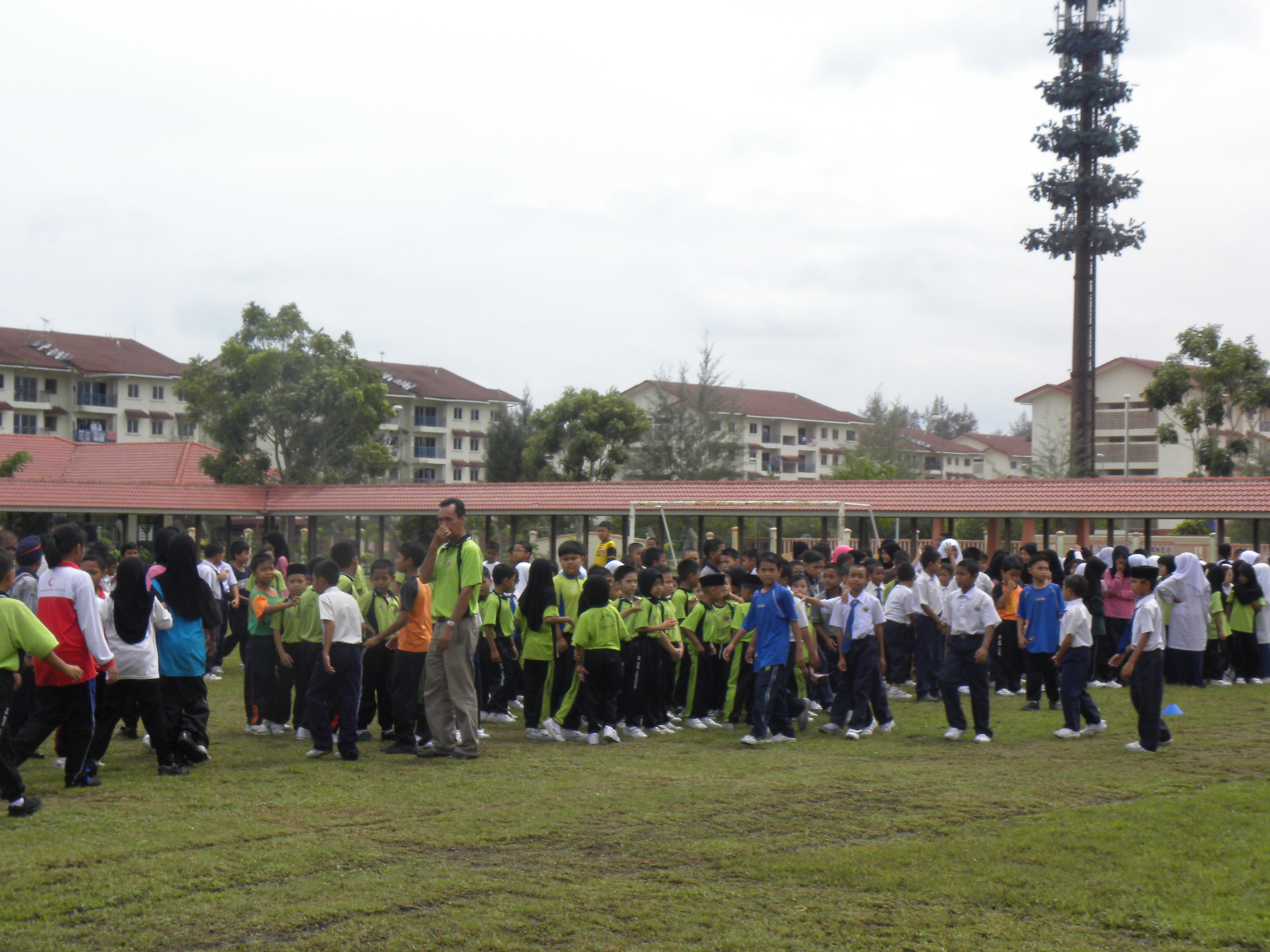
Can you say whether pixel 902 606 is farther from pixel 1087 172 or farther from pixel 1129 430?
pixel 1129 430

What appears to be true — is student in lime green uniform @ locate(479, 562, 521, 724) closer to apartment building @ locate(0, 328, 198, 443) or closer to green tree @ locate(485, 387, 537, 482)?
green tree @ locate(485, 387, 537, 482)

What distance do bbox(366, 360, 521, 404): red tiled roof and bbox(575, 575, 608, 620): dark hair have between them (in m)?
61.1

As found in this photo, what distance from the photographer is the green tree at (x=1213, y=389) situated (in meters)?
33.3

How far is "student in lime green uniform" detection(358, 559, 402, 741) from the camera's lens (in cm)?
973

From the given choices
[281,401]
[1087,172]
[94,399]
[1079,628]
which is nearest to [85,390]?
[94,399]

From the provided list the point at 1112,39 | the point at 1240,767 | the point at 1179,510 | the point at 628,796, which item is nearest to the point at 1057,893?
the point at 628,796

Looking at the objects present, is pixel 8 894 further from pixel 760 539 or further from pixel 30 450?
pixel 30 450

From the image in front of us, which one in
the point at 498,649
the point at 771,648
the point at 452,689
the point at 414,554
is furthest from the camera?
the point at 498,649

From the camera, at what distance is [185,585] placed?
8516 mm

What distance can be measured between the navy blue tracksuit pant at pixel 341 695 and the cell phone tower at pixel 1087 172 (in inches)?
1431

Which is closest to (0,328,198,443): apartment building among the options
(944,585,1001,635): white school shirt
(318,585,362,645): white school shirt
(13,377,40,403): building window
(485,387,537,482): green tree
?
(13,377,40,403): building window

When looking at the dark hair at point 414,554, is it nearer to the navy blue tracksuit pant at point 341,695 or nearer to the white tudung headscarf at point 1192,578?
the navy blue tracksuit pant at point 341,695

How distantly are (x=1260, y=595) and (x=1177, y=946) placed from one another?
11665 millimetres

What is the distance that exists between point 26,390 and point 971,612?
219 ft
